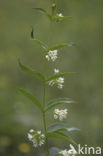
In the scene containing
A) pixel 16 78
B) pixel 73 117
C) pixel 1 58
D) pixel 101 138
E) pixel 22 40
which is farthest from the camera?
pixel 22 40

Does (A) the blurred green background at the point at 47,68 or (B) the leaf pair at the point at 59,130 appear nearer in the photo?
(B) the leaf pair at the point at 59,130

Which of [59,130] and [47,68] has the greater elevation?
[47,68]

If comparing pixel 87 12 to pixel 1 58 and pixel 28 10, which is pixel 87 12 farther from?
pixel 1 58

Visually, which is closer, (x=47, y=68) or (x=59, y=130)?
(x=59, y=130)

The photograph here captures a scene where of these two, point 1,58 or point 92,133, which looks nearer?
point 92,133

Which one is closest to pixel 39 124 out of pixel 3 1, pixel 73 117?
pixel 73 117

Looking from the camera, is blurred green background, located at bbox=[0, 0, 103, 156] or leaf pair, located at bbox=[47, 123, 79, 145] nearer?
leaf pair, located at bbox=[47, 123, 79, 145]

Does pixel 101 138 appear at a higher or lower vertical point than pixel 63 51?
lower

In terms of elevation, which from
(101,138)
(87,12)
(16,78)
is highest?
(87,12)
